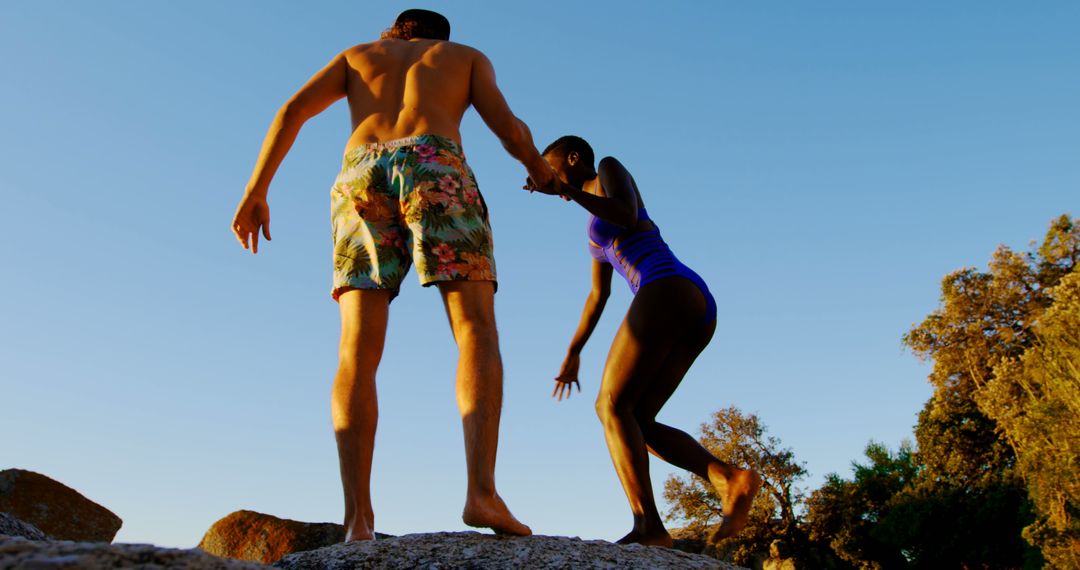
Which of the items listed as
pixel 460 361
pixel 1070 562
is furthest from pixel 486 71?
pixel 1070 562

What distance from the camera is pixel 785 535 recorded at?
3039cm

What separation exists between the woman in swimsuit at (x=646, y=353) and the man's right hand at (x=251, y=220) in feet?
4.25

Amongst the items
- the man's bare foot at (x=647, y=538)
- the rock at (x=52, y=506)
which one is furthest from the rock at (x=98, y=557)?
the rock at (x=52, y=506)

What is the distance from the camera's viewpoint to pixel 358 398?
388 centimetres

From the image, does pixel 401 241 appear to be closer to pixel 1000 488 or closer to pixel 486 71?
pixel 486 71

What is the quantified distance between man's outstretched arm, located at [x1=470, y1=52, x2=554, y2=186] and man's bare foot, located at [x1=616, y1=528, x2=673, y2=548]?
6.08ft

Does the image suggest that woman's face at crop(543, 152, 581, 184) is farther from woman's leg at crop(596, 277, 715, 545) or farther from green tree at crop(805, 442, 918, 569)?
green tree at crop(805, 442, 918, 569)

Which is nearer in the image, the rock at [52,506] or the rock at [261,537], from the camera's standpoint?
the rock at [52,506]

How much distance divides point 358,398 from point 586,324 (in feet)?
5.97

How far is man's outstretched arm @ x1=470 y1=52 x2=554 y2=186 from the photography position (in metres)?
4.25

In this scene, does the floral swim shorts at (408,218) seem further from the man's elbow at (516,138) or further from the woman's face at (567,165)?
the woman's face at (567,165)

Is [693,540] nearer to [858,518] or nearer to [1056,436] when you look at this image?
[858,518]

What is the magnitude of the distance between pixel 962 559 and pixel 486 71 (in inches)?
1090

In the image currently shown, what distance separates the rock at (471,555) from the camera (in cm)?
342
